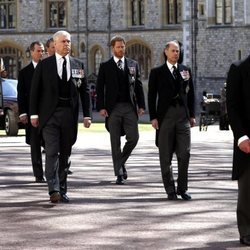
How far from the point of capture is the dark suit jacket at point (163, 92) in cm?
1052

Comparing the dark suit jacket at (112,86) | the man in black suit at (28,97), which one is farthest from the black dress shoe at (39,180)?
the dark suit jacket at (112,86)

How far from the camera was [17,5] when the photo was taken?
49.9 meters

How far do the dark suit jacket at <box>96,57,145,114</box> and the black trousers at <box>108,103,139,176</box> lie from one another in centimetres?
9

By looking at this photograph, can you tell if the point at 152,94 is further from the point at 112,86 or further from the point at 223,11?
the point at 223,11

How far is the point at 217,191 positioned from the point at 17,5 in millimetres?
39830

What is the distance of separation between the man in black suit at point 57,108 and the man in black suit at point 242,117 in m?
2.92

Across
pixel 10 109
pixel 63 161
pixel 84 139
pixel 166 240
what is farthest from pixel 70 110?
pixel 10 109

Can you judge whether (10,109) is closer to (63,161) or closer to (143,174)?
(143,174)

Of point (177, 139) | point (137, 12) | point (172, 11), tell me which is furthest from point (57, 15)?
point (177, 139)

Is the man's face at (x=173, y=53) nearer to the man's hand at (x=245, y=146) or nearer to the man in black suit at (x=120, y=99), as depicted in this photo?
the man in black suit at (x=120, y=99)

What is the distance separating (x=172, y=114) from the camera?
34.3ft

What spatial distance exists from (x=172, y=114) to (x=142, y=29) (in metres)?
37.5

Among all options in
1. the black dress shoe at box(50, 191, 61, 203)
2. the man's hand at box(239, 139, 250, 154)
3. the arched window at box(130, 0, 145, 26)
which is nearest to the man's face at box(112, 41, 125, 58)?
the black dress shoe at box(50, 191, 61, 203)

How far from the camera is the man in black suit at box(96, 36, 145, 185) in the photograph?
12211mm
